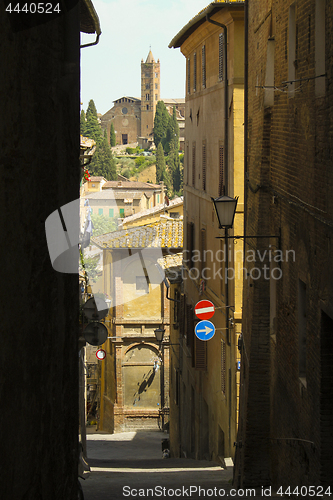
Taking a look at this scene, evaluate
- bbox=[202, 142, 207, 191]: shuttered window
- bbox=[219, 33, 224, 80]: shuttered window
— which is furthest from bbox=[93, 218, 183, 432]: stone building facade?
bbox=[219, 33, 224, 80]: shuttered window

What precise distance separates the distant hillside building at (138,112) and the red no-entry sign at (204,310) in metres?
139

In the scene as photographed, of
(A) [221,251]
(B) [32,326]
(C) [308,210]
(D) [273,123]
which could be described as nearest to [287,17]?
(D) [273,123]

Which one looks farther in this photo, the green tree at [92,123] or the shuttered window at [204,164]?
the green tree at [92,123]

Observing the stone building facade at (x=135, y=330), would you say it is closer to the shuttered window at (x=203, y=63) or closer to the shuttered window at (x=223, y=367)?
the shuttered window at (x=203, y=63)

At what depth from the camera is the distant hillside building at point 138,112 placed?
153 metres

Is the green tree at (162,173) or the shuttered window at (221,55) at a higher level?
the green tree at (162,173)

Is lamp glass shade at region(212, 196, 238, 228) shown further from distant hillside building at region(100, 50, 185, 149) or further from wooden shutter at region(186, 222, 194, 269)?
distant hillside building at region(100, 50, 185, 149)

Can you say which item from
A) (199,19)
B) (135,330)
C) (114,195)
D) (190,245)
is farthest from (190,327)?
(114,195)

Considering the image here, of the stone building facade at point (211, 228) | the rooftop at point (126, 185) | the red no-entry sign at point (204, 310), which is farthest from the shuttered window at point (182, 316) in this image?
the rooftop at point (126, 185)

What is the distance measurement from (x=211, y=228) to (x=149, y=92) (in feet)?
477

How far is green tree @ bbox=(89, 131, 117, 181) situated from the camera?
98006mm

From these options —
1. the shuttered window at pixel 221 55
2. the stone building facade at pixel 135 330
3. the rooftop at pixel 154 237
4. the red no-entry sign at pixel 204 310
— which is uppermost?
the shuttered window at pixel 221 55

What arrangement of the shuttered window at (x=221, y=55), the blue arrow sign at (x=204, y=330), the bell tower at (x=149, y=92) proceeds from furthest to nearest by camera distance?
the bell tower at (x=149, y=92) < the shuttered window at (x=221, y=55) < the blue arrow sign at (x=204, y=330)
